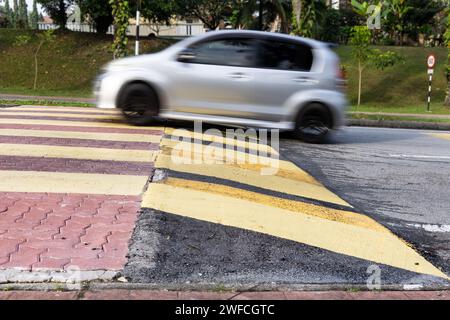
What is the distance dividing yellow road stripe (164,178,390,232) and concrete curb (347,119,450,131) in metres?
8.64

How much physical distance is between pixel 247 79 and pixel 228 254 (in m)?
5.18

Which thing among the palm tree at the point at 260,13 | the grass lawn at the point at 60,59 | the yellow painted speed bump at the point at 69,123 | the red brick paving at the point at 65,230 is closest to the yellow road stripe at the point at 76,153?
the red brick paving at the point at 65,230

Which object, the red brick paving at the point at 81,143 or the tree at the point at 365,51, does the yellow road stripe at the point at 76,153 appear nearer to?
the red brick paving at the point at 81,143

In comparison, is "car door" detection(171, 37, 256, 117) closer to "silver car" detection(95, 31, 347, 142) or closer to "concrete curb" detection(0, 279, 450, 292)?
"silver car" detection(95, 31, 347, 142)

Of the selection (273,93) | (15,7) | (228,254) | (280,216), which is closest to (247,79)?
(273,93)

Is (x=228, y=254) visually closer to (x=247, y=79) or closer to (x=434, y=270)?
(x=434, y=270)

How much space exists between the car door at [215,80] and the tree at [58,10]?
27049 millimetres

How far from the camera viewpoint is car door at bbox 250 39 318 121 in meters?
8.84

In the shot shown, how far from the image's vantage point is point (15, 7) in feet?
151

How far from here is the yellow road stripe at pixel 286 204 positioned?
196 inches

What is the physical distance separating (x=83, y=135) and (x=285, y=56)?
3.60 metres

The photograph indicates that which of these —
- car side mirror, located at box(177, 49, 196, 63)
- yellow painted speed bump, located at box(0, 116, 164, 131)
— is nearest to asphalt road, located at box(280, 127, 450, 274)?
car side mirror, located at box(177, 49, 196, 63)

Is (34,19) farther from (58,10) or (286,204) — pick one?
(286,204)

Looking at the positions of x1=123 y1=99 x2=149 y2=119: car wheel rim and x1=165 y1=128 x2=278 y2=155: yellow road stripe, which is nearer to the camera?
x1=165 y1=128 x2=278 y2=155: yellow road stripe
